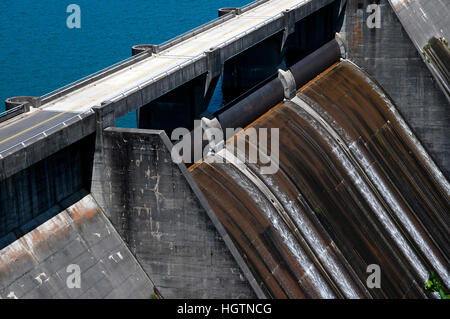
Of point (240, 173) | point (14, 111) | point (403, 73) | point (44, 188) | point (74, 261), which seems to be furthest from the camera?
point (403, 73)

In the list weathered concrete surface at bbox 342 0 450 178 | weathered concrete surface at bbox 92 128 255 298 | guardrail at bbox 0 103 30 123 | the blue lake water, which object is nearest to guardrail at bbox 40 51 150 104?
guardrail at bbox 0 103 30 123

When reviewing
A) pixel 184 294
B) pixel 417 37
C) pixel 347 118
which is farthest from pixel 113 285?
pixel 417 37

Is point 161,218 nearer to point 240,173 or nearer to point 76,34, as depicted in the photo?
point 240,173

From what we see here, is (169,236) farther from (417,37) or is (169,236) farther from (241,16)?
(417,37)

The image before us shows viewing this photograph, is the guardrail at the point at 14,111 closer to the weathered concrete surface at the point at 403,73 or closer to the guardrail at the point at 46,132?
the guardrail at the point at 46,132

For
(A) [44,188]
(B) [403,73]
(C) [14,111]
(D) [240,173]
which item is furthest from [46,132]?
(B) [403,73]

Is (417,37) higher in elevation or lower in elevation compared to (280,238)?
higher

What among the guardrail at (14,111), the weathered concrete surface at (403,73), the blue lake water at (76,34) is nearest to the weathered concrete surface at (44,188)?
the guardrail at (14,111)
